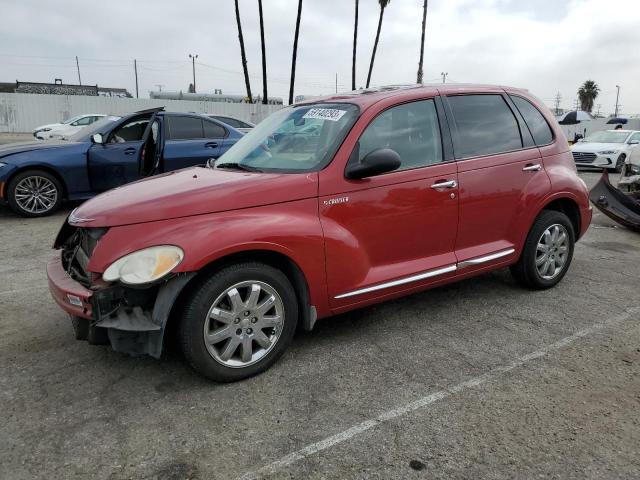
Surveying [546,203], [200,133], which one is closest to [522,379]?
[546,203]

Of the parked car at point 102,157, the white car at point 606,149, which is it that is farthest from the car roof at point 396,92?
the white car at point 606,149

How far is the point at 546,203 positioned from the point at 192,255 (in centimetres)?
310

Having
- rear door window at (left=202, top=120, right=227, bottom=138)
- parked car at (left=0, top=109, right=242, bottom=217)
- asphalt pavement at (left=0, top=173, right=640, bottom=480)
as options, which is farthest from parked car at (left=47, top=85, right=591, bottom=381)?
rear door window at (left=202, top=120, right=227, bottom=138)

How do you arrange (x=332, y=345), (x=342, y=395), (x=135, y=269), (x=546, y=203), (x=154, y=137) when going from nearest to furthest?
(x=135, y=269) < (x=342, y=395) < (x=332, y=345) < (x=546, y=203) < (x=154, y=137)

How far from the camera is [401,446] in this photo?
2.46m

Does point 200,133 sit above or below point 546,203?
above

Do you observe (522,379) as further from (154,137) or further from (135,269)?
(154,137)

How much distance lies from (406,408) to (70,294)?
78.8 inches

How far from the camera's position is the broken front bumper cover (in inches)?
288

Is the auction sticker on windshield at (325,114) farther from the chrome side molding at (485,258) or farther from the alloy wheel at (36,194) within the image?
the alloy wheel at (36,194)

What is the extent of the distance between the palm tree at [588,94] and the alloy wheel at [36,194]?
8483 centimetres

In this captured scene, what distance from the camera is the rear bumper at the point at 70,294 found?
2.81 meters

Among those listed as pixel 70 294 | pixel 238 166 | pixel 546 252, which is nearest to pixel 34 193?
pixel 238 166

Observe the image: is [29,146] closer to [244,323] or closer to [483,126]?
[244,323]
